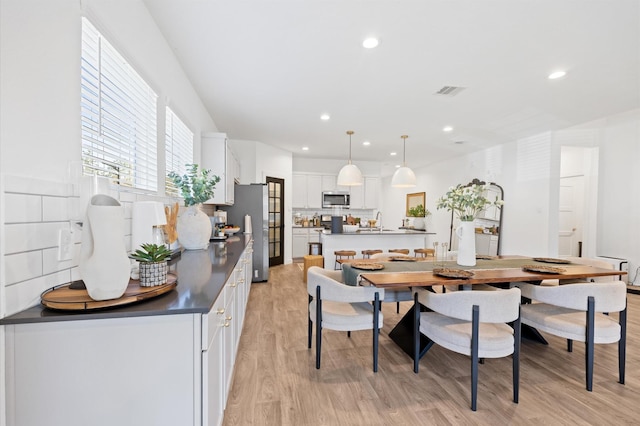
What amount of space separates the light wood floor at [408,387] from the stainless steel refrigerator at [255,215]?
7.24 ft

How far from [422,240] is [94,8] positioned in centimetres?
519

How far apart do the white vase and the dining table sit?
1392 millimetres

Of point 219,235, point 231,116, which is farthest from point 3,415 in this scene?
point 231,116

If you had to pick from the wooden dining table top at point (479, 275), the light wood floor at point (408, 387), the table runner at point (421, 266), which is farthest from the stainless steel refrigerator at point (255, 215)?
the wooden dining table top at point (479, 275)

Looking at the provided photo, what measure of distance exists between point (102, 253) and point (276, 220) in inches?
212

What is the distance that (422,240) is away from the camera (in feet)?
17.7

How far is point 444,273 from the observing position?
2.32m

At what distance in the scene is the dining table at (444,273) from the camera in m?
2.20

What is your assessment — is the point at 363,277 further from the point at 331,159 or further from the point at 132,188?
the point at 331,159

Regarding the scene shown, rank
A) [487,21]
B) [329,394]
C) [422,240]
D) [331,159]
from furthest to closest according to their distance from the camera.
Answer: [331,159], [422,240], [487,21], [329,394]

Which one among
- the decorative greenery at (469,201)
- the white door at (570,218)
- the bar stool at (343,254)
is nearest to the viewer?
the decorative greenery at (469,201)

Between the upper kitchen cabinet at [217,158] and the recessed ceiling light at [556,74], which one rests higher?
the recessed ceiling light at [556,74]

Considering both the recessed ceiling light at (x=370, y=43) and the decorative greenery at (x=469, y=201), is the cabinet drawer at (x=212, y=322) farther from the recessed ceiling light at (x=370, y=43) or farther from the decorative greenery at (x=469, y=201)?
the recessed ceiling light at (x=370, y=43)

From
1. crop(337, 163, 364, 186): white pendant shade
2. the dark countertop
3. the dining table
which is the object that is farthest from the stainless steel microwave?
the dark countertop
